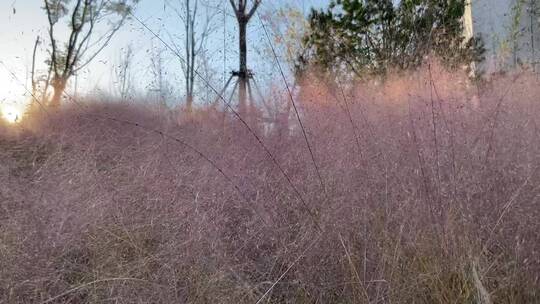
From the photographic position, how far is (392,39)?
3125 mm

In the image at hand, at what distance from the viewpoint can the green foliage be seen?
7.07ft

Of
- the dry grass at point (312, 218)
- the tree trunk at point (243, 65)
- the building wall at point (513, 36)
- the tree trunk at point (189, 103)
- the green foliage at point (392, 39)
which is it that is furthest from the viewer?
the tree trunk at point (243, 65)

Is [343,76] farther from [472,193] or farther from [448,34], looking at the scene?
[472,193]

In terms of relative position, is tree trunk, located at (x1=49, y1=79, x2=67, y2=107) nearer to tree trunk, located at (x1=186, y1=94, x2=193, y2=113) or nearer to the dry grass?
tree trunk, located at (x1=186, y1=94, x2=193, y2=113)

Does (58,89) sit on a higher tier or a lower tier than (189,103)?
higher

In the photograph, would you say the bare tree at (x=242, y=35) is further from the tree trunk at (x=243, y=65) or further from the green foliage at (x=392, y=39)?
the green foliage at (x=392, y=39)

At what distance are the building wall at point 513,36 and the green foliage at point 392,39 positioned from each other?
15 cm

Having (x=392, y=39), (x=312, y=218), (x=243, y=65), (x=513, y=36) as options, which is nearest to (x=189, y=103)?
(x=243, y=65)

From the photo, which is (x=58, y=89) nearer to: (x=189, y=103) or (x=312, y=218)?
(x=189, y=103)

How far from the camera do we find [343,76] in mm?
3352

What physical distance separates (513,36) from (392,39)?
1.49 m

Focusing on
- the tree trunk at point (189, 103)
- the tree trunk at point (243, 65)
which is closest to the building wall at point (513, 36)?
the tree trunk at point (243, 65)

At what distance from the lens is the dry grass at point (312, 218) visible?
126 cm

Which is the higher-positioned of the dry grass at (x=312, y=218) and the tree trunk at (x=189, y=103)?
the tree trunk at (x=189, y=103)
